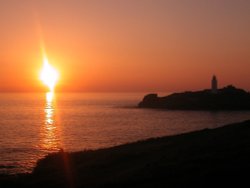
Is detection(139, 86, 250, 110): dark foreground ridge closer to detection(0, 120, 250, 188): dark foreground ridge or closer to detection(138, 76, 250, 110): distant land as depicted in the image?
detection(138, 76, 250, 110): distant land

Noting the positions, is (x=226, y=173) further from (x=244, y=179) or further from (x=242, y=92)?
(x=242, y=92)

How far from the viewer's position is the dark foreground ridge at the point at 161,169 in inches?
881

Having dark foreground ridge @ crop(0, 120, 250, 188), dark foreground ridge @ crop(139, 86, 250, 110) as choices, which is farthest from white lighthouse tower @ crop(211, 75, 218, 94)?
dark foreground ridge @ crop(0, 120, 250, 188)

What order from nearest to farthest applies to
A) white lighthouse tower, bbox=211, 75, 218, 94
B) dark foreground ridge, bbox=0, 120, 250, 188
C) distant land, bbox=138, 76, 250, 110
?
dark foreground ridge, bbox=0, 120, 250, 188
white lighthouse tower, bbox=211, 75, 218, 94
distant land, bbox=138, 76, 250, 110

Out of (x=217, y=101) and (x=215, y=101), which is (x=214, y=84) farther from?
(x=217, y=101)

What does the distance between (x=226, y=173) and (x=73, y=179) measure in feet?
36.0

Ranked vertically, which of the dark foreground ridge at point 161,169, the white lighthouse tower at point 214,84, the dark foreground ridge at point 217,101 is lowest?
Result: the dark foreground ridge at point 161,169

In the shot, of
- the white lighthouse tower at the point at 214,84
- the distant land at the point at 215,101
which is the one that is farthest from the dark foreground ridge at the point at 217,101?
the white lighthouse tower at the point at 214,84

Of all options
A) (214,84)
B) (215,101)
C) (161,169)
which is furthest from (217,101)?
(161,169)

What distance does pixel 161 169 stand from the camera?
25547 mm

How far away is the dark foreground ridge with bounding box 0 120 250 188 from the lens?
2238 cm

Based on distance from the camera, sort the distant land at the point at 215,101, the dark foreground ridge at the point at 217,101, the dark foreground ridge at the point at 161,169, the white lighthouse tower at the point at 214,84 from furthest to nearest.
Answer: the dark foreground ridge at the point at 217,101, the distant land at the point at 215,101, the white lighthouse tower at the point at 214,84, the dark foreground ridge at the point at 161,169

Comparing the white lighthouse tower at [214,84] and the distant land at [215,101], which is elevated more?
the white lighthouse tower at [214,84]

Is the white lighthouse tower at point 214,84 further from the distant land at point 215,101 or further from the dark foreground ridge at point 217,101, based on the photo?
the dark foreground ridge at point 217,101
